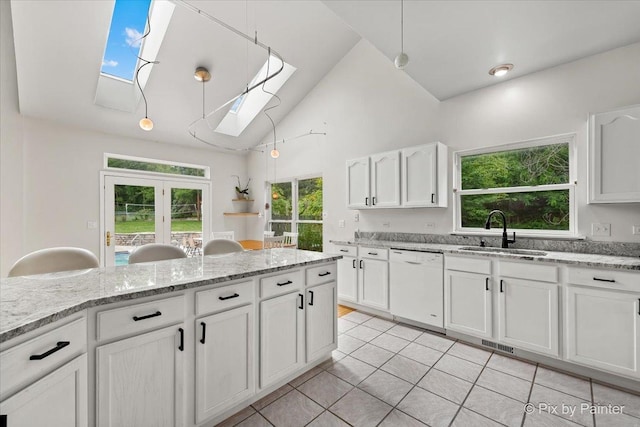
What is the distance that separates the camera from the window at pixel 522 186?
2.83 metres

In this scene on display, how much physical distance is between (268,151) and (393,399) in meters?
5.06

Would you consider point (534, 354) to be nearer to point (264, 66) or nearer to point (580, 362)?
point (580, 362)

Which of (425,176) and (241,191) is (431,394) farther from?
(241,191)

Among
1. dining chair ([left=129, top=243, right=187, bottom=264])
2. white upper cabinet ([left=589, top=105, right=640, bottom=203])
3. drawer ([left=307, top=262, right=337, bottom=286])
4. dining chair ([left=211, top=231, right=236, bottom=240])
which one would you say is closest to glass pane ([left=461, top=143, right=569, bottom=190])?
white upper cabinet ([left=589, top=105, right=640, bottom=203])

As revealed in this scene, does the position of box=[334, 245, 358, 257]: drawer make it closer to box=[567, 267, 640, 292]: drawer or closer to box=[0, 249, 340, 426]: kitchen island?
box=[0, 249, 340, 426]: kitchen island

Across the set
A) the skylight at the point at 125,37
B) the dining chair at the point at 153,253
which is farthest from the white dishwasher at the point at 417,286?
the skylight at the point at 125,37

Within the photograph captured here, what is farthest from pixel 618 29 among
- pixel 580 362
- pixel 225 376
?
pixel 225 376

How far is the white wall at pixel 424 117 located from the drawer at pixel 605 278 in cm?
68

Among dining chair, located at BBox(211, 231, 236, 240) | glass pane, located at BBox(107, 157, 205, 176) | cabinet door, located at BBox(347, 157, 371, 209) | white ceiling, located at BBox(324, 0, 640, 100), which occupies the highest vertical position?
white ceiling, located at BBox(324, 0, 640, 100)

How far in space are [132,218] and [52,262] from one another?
3038mm

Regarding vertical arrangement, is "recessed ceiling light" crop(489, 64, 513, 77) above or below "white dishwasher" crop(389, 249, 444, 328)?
above

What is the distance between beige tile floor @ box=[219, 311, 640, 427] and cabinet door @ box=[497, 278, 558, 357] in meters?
0.20

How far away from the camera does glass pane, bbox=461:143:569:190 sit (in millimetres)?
2877

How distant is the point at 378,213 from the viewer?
415cm
